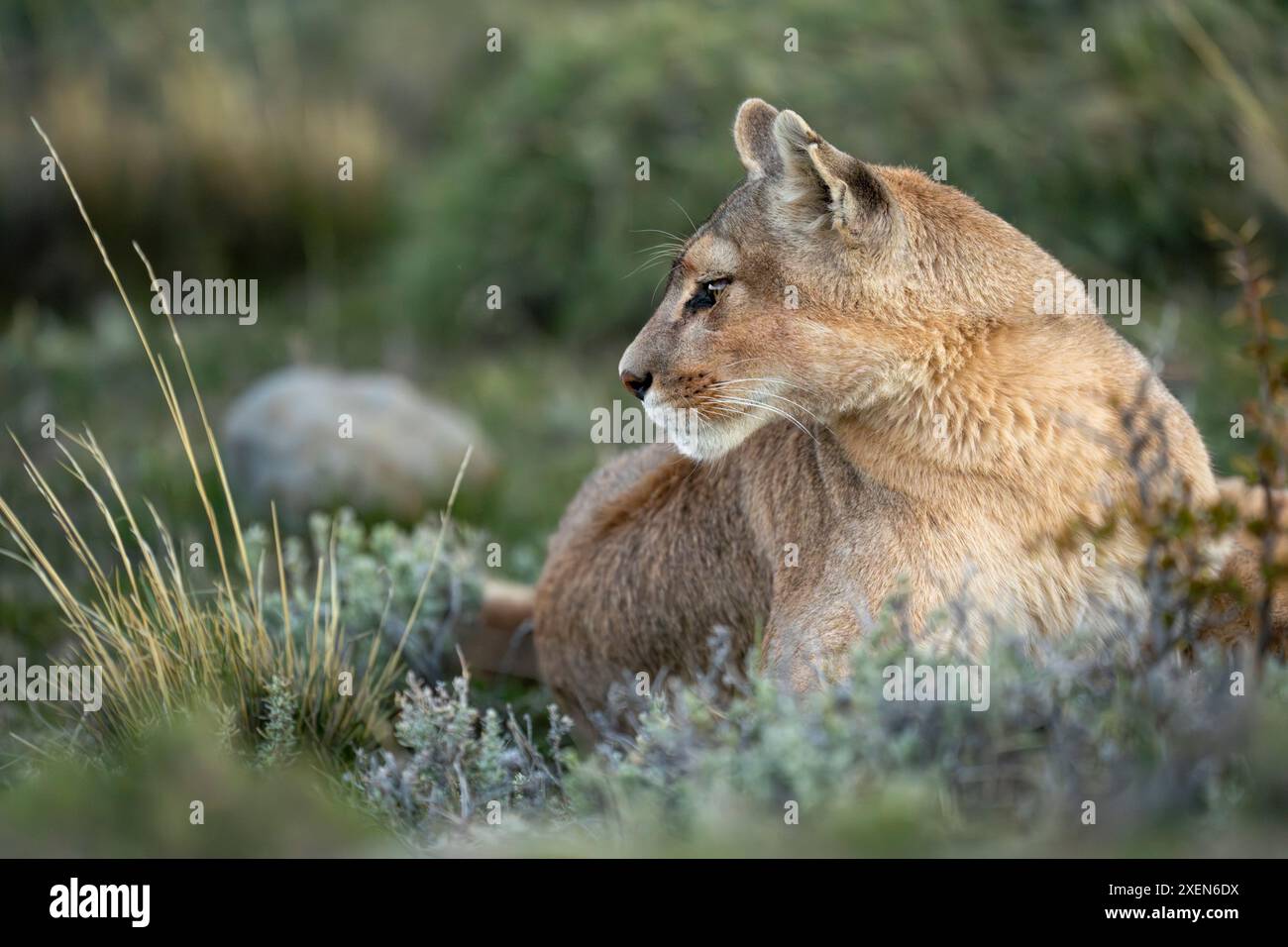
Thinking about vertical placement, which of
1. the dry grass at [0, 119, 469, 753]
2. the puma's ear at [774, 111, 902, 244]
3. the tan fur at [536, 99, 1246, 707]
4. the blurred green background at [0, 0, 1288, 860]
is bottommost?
the dry grass at [0, 119, 469, 753]

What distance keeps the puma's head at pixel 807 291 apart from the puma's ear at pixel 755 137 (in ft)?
0.07

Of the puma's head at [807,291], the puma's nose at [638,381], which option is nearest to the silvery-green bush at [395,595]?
the puma's nose at [638,381]

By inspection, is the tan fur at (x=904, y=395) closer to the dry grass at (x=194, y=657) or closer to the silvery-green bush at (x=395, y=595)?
the dry grass at (x=194, y=657)

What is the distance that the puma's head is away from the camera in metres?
4.79

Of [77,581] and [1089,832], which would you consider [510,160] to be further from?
[1089,832]

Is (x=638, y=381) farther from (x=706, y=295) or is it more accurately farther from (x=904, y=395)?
(x=904, y=395)

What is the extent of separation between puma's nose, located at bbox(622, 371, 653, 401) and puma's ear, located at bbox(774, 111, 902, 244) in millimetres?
730

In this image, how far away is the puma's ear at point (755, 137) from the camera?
5176 millimetres

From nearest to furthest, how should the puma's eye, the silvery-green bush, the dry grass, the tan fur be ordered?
the tan fur, the puma's eye, the dry grass, the silvery-green bush

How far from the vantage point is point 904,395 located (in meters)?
4.83

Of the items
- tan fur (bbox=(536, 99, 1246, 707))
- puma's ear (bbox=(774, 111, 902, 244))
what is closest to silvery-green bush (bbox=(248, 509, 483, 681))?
tan fur (bbox=(536, 99, 1246, 707))

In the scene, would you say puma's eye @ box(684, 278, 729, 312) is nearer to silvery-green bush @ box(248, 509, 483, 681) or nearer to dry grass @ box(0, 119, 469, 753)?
dry grass @ box(0, 119, 469, 753)

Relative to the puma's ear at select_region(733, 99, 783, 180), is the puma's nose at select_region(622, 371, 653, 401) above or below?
below
